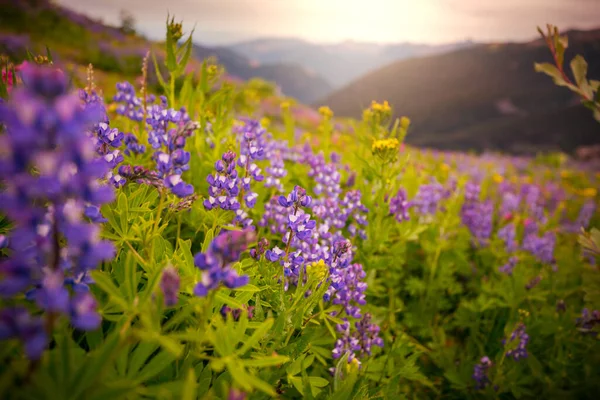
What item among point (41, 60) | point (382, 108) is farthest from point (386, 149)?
point (41, 60)

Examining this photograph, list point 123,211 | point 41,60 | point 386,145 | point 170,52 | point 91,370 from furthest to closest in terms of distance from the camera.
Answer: point 386,145 < point 170,52 < point 41,60 < point 123,211 < point 91,370

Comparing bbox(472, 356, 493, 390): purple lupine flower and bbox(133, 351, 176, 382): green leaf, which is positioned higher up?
bbox(133, 351, 176, 382): green leaf

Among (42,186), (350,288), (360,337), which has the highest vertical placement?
(42,186)

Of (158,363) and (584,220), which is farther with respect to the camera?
(584,220)

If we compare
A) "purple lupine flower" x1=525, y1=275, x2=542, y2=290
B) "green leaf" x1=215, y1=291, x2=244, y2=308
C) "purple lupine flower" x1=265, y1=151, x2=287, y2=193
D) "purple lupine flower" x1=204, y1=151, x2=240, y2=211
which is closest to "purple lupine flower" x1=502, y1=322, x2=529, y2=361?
"purple lupine flower" x1=525, y1=275, x2=542, y2=290

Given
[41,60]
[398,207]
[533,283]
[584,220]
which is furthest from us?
[584,220]

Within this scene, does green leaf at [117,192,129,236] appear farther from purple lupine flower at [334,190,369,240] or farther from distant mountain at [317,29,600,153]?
distant mountain at [317,29,600,153]

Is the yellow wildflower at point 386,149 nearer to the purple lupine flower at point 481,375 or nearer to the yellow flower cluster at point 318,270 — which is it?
the yellow flower cluster at point 318,270

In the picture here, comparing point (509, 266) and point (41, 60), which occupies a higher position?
point (41, 60)

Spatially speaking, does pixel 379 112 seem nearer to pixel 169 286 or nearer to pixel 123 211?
pixel 123 211
